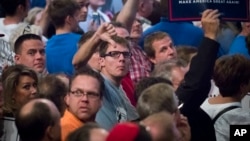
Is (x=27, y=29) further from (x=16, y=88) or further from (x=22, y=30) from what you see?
(x=16, y=88)

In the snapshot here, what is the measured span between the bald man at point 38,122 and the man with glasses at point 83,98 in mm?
641

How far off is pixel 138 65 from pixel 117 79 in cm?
136

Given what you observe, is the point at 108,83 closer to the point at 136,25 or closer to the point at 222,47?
the point at 136,25

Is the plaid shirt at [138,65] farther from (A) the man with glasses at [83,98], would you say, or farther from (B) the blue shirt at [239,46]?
(A) the man with glasses at [83,98]

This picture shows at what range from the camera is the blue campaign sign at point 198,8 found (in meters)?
7.36

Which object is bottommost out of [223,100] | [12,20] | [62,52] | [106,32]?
[223,100]

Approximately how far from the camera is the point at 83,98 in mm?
6605

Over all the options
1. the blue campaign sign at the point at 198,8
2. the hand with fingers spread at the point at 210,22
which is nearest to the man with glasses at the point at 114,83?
the blue campaign sign at the point at 198,8

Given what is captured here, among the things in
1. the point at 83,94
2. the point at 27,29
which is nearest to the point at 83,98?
the point at 83,94

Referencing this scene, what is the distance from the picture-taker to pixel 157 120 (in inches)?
205

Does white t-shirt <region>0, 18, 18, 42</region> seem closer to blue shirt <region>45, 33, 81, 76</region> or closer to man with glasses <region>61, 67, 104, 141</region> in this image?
blue shirt <region>45, 33, 81, 76</region>

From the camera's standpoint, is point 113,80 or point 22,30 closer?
point 113,80

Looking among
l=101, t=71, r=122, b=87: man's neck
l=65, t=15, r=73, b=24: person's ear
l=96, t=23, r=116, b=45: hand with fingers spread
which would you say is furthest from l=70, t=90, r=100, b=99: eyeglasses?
l=65, t=15, r=73, b=24: person's ear

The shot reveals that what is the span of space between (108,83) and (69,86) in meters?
0.49
